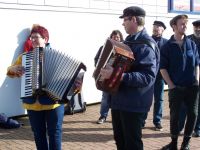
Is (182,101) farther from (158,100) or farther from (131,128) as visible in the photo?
(131,128)

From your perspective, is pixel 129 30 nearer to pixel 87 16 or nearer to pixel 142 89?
pixel 142 89

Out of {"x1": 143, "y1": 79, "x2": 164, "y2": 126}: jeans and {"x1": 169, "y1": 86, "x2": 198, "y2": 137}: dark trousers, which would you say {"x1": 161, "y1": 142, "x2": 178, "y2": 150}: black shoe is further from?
{"x1": 143, "y1": 79, "x2": 164, "y2": 126}: jeans

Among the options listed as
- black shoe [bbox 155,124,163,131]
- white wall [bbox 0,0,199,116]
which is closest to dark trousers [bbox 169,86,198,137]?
black shoe [bbox 155,124,163,131]

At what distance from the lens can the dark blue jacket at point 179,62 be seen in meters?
5.71

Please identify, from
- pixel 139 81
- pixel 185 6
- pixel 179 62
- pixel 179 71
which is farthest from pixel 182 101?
pixel 185 6

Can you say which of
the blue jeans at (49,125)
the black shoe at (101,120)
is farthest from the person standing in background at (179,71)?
the black shoe at (101,120)

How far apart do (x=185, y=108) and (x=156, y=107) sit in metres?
1.23

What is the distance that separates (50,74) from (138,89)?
3.46 feet

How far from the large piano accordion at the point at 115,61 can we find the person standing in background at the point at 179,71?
5.94ft

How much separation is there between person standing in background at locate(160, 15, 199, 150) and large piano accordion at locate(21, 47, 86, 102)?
167 cm

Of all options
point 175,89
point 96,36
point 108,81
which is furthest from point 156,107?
point 108,81

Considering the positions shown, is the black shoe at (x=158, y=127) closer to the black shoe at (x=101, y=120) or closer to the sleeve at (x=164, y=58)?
the black shoe at (x=101, y=120)

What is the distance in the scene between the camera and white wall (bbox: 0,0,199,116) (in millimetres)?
7992

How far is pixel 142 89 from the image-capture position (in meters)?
4.19
